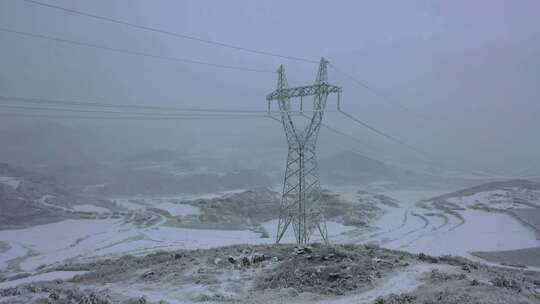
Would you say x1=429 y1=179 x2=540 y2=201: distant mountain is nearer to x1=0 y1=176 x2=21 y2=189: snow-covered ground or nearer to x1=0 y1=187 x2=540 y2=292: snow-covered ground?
x1=0 y1=187 x2=540 y2=292: snow-covered ground

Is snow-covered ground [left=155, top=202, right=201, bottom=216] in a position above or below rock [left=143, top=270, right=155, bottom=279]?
below

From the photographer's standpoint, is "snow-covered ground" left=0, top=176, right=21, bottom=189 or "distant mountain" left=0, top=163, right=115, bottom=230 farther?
"snow-covered ground" left=0, top=176, right=21, bottom=189

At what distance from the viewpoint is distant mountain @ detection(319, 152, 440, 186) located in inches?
3984

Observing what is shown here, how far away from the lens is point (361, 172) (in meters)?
106

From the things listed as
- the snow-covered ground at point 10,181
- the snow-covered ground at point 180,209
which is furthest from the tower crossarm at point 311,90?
the snow-covered ground at point 10,181

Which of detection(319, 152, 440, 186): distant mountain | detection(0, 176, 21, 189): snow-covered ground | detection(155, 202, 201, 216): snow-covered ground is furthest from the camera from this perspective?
detection(319, 152, 440, 186): distant mountain

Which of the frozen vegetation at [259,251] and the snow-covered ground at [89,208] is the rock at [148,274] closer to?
the frozen vegetation at [259,251]

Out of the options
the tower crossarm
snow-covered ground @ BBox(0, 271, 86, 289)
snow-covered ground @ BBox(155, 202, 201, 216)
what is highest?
the tower crossarm

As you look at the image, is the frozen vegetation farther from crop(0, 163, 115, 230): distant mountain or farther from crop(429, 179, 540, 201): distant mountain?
crop(429, 179, 540, 201): distant mountain

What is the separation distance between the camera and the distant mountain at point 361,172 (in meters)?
101

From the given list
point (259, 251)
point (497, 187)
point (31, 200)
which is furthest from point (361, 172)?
point (259, 251)

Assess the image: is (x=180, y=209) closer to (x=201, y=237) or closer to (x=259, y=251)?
(x=201, y=237)

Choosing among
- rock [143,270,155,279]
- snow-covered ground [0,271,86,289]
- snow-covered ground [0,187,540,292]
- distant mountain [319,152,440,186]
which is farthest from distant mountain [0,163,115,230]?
distant mountain [319,152,440,186]

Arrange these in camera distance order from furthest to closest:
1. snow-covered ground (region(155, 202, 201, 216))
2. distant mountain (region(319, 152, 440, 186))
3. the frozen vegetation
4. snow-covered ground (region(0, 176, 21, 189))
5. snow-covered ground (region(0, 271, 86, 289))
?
distant mountain (region(319, 152, 440, 186)) → snow-covered ground (region(0, 176, 21, 189)) → snow-covered ground (region(155, 202, 201, 216)) → snow-covered ground (region(0, 271, 86, 289)) → the frozen vegetation
